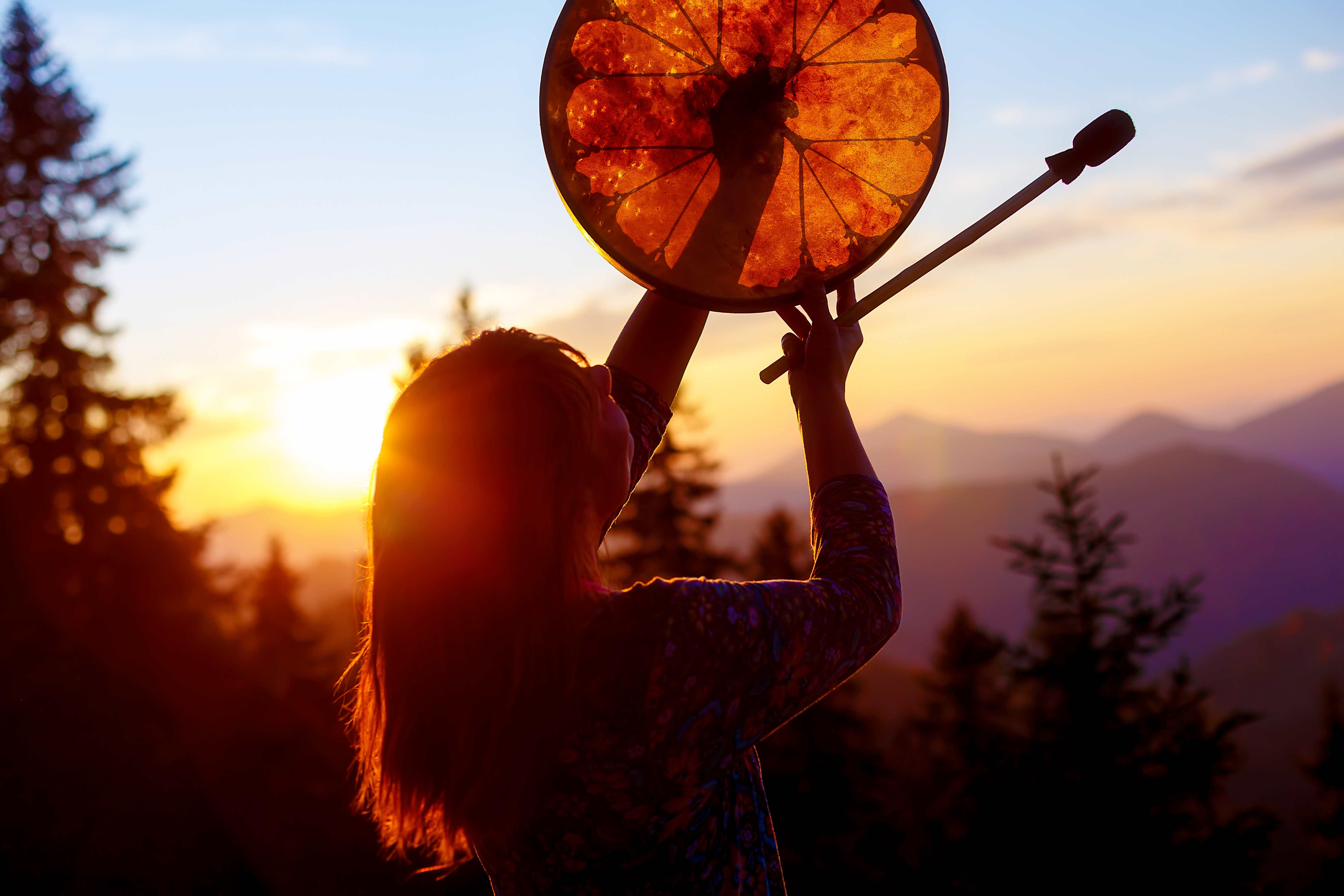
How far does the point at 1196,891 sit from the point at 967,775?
132 inches

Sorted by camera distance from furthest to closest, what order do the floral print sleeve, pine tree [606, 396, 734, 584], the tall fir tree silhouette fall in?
pine tree [606, 396, 734, 584], the tall fir tree silhouette, the floral print sleeve

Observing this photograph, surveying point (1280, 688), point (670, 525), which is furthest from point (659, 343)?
point (1280, 688)

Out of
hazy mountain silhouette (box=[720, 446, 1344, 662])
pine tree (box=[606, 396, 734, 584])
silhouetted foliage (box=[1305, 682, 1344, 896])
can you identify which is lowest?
silhouetted foliage (box=[1305, 682, 1344, 896])

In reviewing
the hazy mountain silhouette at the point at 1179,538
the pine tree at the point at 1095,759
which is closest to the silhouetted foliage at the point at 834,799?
the pine tree at the point at 1095,759

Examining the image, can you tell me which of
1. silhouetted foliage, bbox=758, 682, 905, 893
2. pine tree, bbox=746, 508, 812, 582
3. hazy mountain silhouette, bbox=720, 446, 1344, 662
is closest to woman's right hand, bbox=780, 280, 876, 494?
silhouetted foliage, bbox=758, 682, 905, 893

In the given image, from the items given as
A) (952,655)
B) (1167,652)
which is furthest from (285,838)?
(1167,652)

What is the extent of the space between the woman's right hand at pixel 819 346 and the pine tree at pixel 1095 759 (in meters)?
9.50

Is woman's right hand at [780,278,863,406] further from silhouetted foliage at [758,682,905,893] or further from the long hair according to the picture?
silhouetted foliage at [758,682,905,893]

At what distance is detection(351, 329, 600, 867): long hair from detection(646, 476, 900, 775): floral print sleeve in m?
0.17

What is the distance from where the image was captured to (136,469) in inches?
765

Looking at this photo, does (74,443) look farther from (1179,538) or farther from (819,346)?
(1179,538)

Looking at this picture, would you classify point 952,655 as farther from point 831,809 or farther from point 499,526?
point 499,526

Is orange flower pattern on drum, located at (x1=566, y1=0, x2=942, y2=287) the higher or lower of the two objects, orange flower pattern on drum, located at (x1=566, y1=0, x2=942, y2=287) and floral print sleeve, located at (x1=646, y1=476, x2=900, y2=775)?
the higher

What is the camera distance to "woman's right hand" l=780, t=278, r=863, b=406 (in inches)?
71.6
